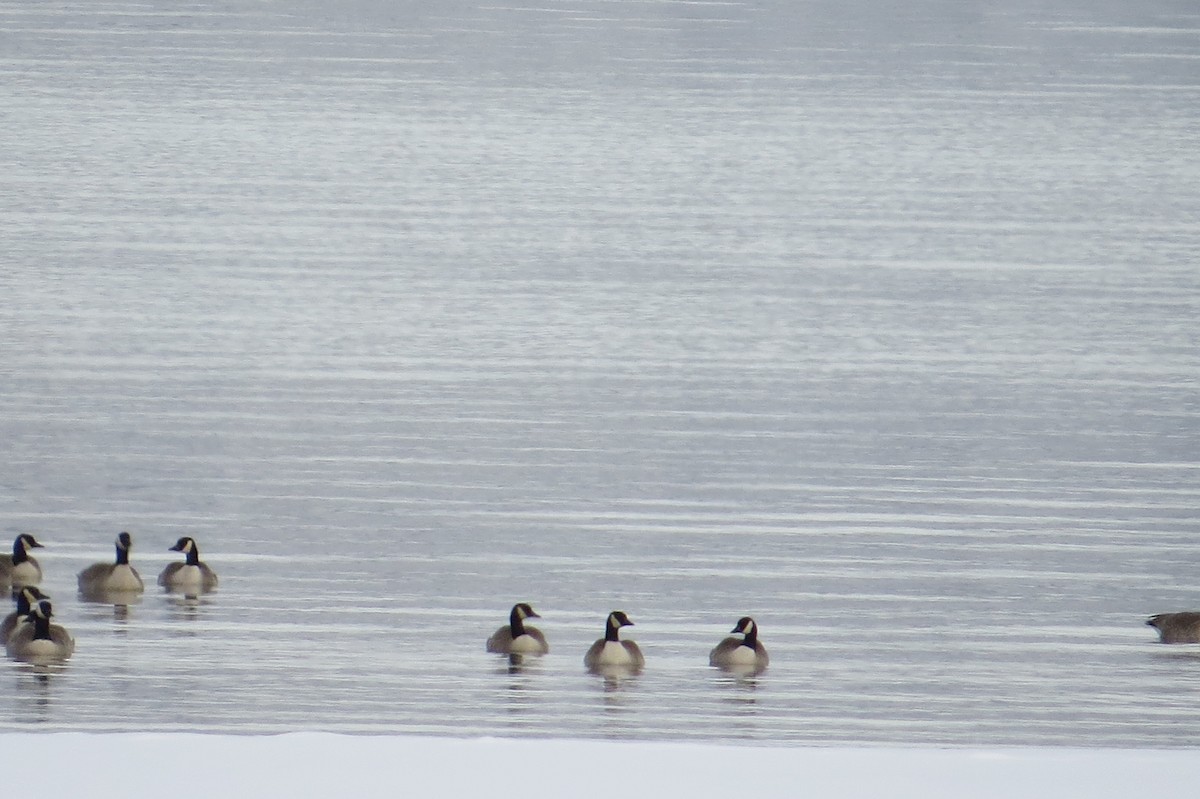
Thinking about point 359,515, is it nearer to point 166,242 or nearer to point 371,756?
point 371,756

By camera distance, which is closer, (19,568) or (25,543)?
(19,568)

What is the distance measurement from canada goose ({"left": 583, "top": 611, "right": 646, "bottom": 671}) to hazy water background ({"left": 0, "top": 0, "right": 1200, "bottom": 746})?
0.12 meters

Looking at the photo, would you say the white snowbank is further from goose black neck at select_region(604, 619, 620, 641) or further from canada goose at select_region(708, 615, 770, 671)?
goose black neck at select_region(604, 619, 620, 641)

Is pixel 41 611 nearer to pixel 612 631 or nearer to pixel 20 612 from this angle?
pixel 20 612

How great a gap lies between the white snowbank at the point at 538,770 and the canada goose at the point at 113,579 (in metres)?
4.37

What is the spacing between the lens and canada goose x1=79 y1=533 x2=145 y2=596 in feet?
34.9

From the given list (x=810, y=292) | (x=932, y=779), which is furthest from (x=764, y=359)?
(x=932, y=779)

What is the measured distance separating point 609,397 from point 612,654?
242 inches

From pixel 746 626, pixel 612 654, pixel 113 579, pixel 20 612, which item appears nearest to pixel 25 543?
pixel 113 579

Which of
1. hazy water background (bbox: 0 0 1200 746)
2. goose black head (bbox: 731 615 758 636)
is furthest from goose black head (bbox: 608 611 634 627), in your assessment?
goose black head (bbox: 731 615 758 636)

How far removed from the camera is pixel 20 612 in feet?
32.3

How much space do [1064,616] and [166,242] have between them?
1240cm

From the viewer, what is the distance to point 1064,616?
10.5m

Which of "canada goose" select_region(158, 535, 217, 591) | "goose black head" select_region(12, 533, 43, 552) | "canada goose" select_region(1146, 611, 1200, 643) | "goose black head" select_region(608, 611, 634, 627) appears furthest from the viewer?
"goose black head" select_region(12, 533, 43, 552)
